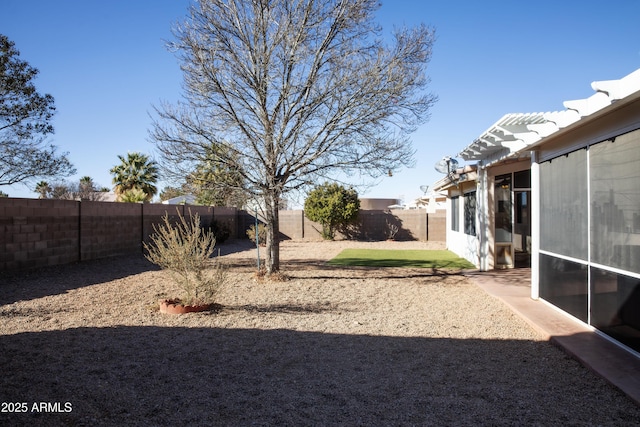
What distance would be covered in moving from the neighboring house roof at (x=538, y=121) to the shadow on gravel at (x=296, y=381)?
2.82 m

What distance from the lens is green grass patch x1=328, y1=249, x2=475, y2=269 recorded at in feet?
48.8

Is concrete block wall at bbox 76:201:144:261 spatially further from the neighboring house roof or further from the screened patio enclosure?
the screened patio enclosure

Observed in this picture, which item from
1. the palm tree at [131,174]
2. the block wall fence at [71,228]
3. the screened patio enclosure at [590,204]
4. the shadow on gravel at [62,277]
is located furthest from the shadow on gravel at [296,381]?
the palm tree at [131,174]

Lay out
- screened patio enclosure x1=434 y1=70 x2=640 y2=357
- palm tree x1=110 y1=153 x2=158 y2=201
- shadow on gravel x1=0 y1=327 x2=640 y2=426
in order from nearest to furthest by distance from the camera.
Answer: shadow on gravel x1=0 y1=327 x2=640 y2=426 < screened patio enclosure x1=434 y1=70 x2=640 y2=357 < palm tree x1=110 y1=153 x2=158 y2=201

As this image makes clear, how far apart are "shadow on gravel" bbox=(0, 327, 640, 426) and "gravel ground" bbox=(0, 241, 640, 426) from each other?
0.02m

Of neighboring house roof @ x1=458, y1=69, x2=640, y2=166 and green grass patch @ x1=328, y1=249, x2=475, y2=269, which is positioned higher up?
neighboring house roof @ x1=458, y1=69, x2=640, y2=166

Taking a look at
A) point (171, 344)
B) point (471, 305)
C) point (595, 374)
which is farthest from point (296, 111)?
point (595, 374)

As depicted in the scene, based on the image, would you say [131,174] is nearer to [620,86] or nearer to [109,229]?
[109,229]

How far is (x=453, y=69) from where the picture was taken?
11688 millimetres

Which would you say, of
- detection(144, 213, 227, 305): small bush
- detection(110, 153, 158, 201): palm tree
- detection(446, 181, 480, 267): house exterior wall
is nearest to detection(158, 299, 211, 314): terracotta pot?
detection(144, 213, 227, 305): small bush

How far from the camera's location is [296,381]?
4.48 m

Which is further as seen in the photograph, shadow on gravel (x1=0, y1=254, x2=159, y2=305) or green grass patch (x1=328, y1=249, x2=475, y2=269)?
green grass patch (x1=328, y1=249, x2=475, y2=269)

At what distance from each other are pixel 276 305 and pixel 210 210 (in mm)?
16865

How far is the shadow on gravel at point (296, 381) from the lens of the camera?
3.65 metres
